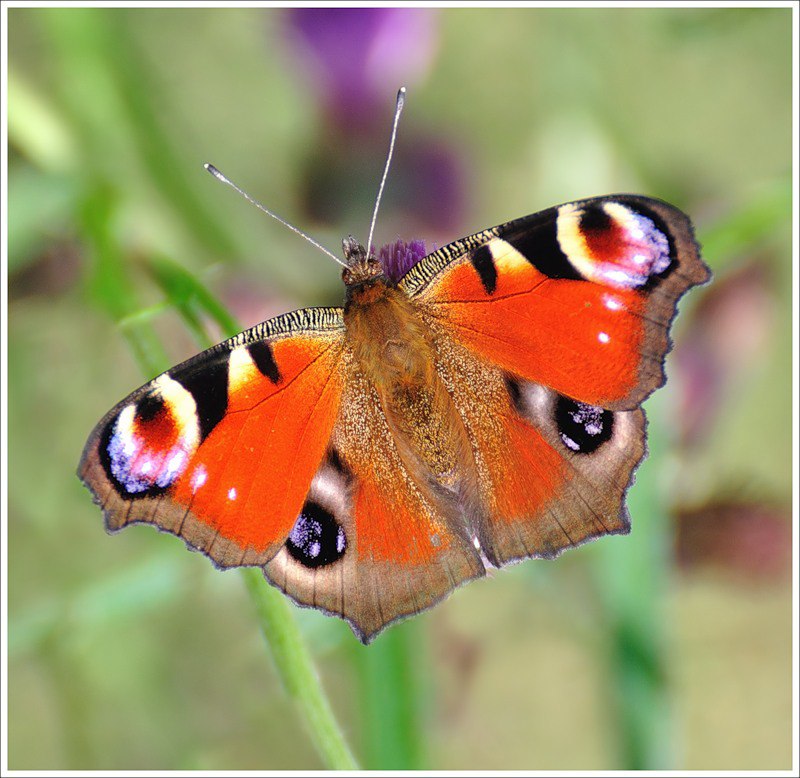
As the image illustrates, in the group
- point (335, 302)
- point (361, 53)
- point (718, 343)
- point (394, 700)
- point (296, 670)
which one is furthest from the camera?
point (361, 53)

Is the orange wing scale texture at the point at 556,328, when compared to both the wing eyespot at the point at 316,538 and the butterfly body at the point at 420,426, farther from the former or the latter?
the wing eyespot at the point at 316,538

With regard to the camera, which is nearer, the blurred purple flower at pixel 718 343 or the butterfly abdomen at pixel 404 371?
the butterfly abdomen at pixel 404 371

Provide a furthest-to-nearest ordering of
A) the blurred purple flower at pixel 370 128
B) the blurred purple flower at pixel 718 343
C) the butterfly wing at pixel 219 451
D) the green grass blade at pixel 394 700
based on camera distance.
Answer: the blurred purple flower at pixel 370 128
the blurred purple flower at pixel 718 343
the green grass blade at pixel 394 700
the butterfly wing at pixel 219 451

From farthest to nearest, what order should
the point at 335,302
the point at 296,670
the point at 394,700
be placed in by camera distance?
the point at 335,302, the point at 394,700, the point at 296,670

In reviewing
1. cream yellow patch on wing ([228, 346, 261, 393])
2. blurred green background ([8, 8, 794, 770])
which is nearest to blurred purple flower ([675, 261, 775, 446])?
blurred green background ([8, 8, 794, 770])

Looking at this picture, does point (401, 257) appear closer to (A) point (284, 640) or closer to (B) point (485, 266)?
(B) point (485, 266)

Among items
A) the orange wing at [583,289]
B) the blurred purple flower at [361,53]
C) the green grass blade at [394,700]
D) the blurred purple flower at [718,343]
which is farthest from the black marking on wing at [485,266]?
the blurred purple flower at [361,53]

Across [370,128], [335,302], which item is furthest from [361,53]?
[335,302]

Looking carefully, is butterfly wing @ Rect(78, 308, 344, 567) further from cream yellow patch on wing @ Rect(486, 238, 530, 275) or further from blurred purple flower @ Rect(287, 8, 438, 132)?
blurred purple flower @ Rect(287, 8, 438, 132)
